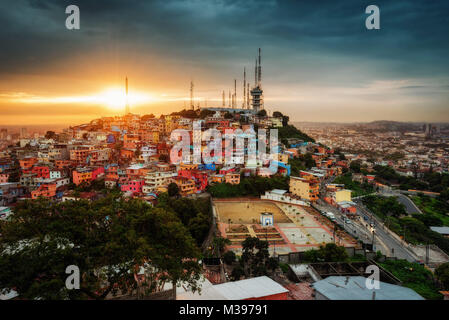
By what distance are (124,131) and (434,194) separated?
30.2 m

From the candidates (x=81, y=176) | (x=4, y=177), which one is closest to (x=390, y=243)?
(x=81, y=176)

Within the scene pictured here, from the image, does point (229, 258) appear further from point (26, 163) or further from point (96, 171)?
point (26, 163)

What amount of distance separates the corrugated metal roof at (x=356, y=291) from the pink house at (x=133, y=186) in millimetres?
13449

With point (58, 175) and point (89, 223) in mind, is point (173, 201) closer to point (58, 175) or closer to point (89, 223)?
point (89, 223)

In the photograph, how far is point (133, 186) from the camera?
18.5m

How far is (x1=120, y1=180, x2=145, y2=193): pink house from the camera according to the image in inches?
727

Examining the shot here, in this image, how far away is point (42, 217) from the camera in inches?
235

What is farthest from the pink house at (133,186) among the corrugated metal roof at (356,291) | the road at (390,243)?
the corrugated metal roof at (356,291)

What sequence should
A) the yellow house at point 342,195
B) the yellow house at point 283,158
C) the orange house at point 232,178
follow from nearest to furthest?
1. the yellow house at point 342,195
2. the orange house at point 232,178
3. the yellow house at point 283,158

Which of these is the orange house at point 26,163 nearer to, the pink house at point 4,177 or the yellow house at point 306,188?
the pink house at point 4,177

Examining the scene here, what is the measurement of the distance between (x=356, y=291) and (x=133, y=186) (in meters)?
14.6

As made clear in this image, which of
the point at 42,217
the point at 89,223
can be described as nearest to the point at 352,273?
the point at 89,223

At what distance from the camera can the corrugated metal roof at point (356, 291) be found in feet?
21.1

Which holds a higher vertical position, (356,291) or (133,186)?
(133,186)
